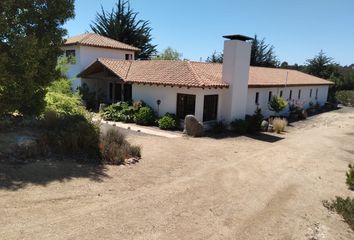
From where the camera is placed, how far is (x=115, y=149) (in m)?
11.9

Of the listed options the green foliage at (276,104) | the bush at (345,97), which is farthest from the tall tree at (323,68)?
the green foliage at (276,104)

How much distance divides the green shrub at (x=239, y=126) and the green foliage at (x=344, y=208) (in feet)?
37.0

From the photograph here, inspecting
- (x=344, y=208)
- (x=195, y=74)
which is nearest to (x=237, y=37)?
(x=195, y=74)

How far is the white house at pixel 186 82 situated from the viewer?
21.2m

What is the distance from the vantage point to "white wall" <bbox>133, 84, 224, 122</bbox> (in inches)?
810

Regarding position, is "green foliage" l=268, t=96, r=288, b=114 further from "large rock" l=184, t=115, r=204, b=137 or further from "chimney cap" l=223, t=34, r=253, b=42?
"large rock" l=184, t=115, r=204, b=137

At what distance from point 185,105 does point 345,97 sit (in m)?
35.8

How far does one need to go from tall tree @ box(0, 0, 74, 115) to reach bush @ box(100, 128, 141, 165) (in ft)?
9.99

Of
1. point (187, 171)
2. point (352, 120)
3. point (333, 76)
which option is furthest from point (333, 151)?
point (333, 76)

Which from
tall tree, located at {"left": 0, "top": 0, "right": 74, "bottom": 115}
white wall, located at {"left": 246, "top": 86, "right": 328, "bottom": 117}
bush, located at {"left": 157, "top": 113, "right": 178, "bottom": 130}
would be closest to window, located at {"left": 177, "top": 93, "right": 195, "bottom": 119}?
bush, located at {"left": 157, "top": 113, "right": 178, "bottom": 130}

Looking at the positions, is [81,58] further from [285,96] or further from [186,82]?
[285,96]

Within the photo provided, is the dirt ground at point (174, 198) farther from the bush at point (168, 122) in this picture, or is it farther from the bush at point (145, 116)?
the bush at point (145, 116)

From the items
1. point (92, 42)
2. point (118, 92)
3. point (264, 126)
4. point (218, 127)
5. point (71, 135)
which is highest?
point (92, 42)

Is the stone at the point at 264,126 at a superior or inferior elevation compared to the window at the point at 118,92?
inferior
